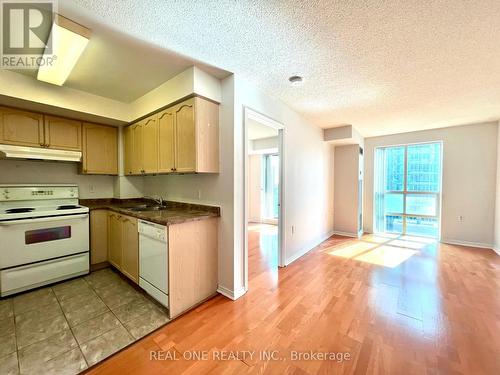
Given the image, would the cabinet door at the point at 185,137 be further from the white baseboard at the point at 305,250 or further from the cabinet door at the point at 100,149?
the white baseboard at the point at 305,250

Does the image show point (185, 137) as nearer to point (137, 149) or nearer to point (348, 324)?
point (137, 149)

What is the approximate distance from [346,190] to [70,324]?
Result: 17.0 feet

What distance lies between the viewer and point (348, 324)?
1903 mm

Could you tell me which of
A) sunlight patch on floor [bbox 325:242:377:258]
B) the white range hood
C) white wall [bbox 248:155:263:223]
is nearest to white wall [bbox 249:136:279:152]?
white wall [bbox 248:155:263:223]

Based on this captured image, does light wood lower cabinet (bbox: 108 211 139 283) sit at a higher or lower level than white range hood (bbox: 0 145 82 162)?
lower

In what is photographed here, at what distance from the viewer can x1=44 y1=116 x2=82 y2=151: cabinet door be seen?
2.73 metres

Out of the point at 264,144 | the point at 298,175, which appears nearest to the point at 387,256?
the point at 298,175

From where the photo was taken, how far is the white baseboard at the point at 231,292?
231 centimetres

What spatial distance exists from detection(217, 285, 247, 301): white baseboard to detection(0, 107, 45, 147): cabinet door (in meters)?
2.92

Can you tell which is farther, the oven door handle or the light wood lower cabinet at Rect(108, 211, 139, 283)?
the light wood lower cabinet at Rect(108, 211, 139, 283)

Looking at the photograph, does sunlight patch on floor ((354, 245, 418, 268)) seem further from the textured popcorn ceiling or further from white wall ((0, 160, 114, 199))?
white wall ((0, 160, 114, 199))

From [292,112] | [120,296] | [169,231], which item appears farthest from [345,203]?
[120,296]

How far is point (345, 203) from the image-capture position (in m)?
5.03

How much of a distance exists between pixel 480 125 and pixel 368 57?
4068mm
